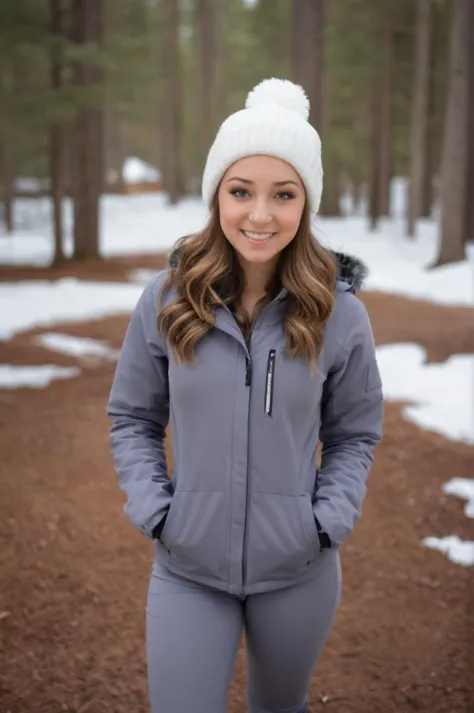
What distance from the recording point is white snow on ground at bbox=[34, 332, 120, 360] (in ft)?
32.7

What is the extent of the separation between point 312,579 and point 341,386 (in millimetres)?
576

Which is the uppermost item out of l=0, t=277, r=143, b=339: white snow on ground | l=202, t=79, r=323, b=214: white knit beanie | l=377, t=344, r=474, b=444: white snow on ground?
l=202, t=79, r=323, b=214: white knit beanie

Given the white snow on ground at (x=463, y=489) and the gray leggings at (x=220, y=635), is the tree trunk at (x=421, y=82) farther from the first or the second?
the gray leggings at (x=220, y=635)

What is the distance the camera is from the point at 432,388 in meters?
8.59

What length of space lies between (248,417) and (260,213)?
0.57 meters

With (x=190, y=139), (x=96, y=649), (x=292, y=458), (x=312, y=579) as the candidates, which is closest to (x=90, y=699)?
(x=96, y=649)

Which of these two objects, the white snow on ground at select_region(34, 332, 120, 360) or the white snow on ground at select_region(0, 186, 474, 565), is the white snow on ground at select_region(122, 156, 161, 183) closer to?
the white snow on ground at select_region(0, 186, 474, 565)

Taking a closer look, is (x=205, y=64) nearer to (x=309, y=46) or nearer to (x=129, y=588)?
(x=309, y=46)

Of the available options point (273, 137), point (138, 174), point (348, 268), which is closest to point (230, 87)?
point (138, 174)

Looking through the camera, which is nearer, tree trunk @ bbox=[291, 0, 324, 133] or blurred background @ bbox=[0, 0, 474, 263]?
tree trunk @ bbox=[291, 0, 324, 133]

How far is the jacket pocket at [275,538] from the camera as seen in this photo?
7.01 feet

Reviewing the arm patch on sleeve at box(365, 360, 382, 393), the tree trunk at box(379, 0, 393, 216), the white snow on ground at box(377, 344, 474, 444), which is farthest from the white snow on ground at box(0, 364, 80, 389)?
the tree trunk at box(379, 0, 393, 216)

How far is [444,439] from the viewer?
7098 mm

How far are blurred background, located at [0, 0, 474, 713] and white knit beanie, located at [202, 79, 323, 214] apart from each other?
732 mm
